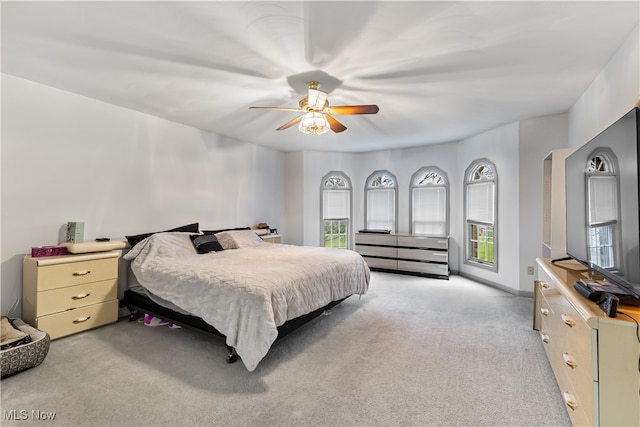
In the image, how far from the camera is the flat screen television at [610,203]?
138 centimetres

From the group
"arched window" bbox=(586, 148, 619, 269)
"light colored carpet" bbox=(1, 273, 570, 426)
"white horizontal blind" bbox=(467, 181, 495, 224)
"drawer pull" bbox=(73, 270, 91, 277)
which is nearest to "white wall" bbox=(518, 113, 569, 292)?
"white horizontal blind" bbox=(467, 181, 495, 224)

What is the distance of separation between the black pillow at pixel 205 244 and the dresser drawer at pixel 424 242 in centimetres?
341

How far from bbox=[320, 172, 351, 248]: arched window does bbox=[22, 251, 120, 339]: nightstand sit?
402 centimetres

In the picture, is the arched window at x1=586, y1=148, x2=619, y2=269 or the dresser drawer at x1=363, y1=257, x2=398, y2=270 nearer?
the arched window at x1=586, y1=148, x2=619, y2=269

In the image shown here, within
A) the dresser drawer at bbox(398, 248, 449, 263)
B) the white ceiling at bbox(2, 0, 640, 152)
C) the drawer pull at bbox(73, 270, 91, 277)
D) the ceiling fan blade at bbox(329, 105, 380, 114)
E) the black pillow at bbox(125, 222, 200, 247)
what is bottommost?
the dresser drawer at bbox(398, 248, 449, 263)

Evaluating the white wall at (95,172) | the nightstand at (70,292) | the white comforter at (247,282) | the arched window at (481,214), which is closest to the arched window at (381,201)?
the arched window at (481,214)

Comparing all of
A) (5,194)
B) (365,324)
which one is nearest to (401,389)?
(365,324)

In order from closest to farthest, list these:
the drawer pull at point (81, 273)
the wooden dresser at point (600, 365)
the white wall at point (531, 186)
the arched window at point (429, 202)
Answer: the wooden dresser at point (600, 365)
the drawer pull at point (81, 273)
the white wall at point (531, 186)
the arched window at point (429, 202)

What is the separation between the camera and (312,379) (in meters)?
2.11

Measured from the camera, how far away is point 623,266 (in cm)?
149

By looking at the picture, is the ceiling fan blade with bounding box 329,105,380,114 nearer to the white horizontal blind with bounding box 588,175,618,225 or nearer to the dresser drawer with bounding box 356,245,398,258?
the white horizontal blind with bounding box 588,175,618,225

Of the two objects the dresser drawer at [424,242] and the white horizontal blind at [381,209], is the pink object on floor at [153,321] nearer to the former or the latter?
the dresser drawer at [424,242]

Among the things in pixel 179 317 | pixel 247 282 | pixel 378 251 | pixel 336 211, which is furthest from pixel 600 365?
pixel 336 211

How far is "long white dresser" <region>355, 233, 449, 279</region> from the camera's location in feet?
16.9
